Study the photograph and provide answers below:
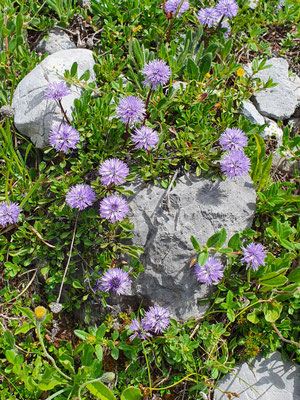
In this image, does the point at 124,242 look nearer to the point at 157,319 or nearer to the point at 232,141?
the point at 157,319

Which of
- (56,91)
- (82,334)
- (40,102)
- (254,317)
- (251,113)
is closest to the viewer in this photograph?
(82,334)

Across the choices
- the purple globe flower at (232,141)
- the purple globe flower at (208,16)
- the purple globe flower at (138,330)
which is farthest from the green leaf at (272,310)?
the purple globe flower at (208,16)

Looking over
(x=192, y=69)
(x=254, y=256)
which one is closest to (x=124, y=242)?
(x=254, y=256)

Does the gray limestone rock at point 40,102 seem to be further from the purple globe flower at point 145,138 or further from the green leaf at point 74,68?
the purple globe flower at point 145,138

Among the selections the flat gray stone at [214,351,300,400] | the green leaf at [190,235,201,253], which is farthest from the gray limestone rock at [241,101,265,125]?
the flat gray stone at [214,351,300,400]

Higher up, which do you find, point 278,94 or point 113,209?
point 278,94

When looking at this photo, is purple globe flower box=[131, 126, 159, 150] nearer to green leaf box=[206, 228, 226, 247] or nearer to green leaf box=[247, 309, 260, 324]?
green leaf box=[206, 228, 226, 247]
